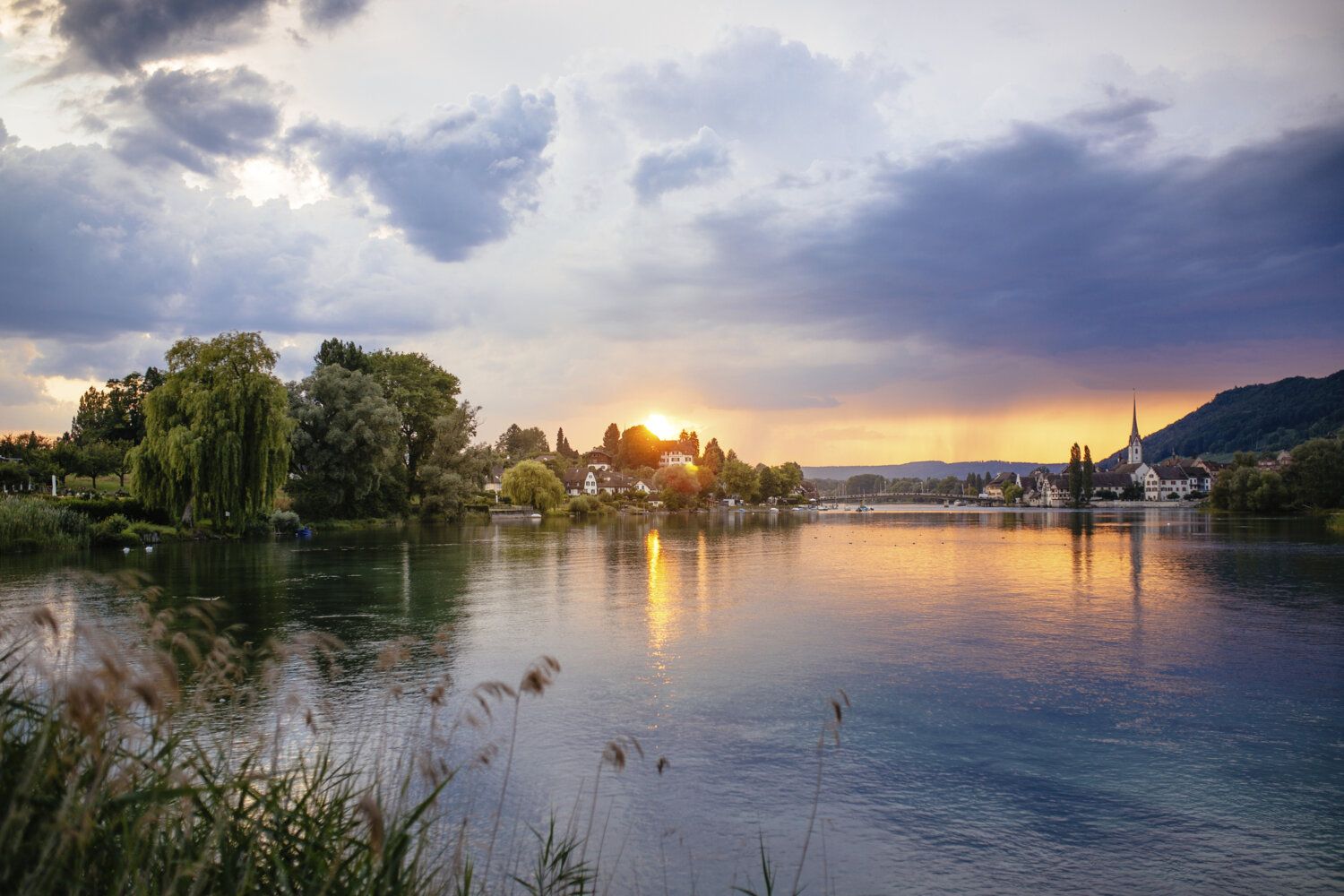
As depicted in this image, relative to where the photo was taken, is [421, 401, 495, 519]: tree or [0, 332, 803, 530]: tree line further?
[421, 401, 495, 519]: tree

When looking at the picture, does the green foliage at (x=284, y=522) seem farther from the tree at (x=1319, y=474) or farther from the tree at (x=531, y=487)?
the tree at (x=1319, y=474)

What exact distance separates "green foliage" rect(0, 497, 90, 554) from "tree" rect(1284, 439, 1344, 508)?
347ft

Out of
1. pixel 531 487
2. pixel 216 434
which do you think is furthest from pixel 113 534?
pixel 531 487

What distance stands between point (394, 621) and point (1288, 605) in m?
25.3

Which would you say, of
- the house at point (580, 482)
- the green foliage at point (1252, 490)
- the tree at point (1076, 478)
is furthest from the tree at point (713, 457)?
the green foliage at point (1252, 490)

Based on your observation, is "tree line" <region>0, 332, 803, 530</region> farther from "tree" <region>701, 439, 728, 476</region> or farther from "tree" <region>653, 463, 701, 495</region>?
"tree" <region>701, 439, 728, 476</region>

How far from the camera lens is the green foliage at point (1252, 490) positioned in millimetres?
92188

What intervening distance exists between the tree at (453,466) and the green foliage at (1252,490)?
82.2 metres

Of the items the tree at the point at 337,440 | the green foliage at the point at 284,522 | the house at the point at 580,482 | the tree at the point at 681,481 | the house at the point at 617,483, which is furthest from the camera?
the house at the point at 617,483

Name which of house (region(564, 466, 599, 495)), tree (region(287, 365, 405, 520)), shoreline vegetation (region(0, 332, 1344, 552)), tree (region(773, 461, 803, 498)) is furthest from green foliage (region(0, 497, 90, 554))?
tree (region(773, 461, 803, 498))

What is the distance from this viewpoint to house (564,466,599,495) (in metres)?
150

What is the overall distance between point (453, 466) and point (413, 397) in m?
8.02

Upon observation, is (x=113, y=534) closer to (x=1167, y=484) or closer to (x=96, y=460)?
(x=96, y=460)

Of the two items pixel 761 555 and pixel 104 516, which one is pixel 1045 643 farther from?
pixel 104 516
